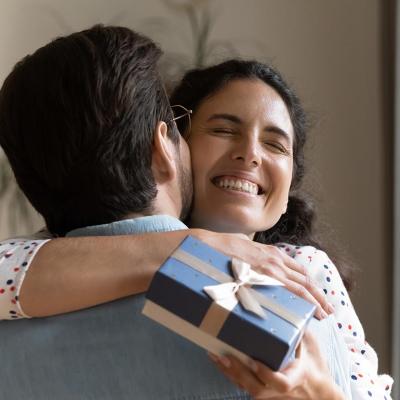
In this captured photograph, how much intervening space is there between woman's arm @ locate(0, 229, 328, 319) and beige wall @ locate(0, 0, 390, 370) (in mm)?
1408

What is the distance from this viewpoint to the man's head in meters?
0.92

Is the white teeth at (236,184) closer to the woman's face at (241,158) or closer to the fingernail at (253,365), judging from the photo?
the woman's face at (241,158)

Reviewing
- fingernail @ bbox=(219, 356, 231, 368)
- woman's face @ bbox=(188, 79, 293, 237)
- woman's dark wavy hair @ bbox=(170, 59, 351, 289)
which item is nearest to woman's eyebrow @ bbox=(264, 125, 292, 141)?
woman's face @ bbox=(188, 79, 293, 237)

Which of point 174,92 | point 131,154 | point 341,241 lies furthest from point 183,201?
point 341,241

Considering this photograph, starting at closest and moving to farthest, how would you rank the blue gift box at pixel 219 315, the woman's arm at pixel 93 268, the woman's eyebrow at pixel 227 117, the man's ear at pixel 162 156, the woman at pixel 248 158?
1. the blue gift box at pixel 219 315
2. the woman's arm at pixel 93 268
3. the man's ear at pixel 162 156
4. the woman at pixel 248 158
5. the woman's eyebrow at pixel 227 117

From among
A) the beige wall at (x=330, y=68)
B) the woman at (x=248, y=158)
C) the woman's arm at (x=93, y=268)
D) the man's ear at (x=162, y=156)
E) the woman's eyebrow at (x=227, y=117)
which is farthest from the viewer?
the beige wall at (x=330, y=68)

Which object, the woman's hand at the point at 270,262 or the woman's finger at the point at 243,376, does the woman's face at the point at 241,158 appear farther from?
the woman's finger at the point at 243,376

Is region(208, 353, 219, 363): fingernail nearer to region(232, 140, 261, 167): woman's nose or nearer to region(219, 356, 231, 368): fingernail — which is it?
region(219, 356, 231, 368): fingernail

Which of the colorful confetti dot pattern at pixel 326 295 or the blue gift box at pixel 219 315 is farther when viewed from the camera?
the colorful confetti dot pattern at pixel 326 295

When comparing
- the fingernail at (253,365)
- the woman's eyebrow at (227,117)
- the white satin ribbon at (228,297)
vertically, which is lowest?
the fingernail at (253,365)

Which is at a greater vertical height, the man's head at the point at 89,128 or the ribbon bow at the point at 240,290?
the man's head at the point at 89,128

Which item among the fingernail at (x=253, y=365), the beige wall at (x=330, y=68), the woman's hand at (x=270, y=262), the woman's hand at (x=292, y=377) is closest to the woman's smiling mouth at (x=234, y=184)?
the woman's hand at (x=270, y=262)

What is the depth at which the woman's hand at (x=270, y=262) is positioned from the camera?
0.87 meters

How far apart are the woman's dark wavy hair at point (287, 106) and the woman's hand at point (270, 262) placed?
58 centimetres
